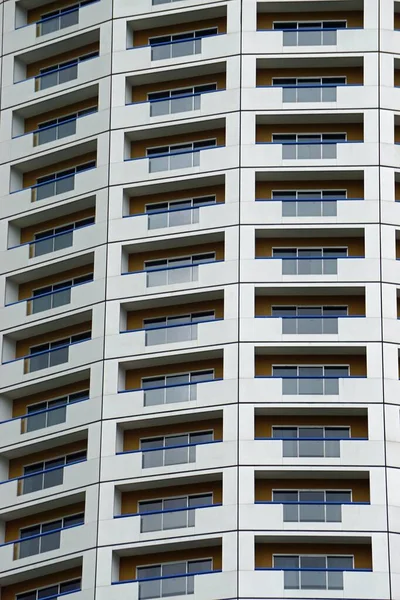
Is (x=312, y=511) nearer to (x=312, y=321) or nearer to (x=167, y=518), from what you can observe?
(x=167, y=518)

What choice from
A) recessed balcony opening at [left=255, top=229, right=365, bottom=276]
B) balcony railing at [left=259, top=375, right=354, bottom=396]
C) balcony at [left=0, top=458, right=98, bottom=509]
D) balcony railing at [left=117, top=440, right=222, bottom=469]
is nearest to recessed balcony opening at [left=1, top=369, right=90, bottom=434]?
balcony at [left=0, top=458, right=98, bottom=509]

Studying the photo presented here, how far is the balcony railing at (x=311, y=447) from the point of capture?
8444cm

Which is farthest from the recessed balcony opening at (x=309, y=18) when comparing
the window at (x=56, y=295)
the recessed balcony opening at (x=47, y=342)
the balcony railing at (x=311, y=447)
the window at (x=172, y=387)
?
the balcony railing at (x=311, y=447)

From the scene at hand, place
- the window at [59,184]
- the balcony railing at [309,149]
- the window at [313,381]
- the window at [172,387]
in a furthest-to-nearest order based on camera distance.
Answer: the window at [59,184]
the balcony railing at [309,149]
the window at [172,387]
the window at [313,381]

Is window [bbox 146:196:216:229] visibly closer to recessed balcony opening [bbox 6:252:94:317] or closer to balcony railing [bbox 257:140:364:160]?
recessed balcony opening [bbox 6:252:94:317]

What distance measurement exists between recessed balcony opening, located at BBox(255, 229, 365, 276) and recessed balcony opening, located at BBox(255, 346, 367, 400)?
179 inches

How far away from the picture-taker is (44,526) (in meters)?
88.4

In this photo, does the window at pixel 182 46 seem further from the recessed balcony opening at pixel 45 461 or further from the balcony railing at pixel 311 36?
the recessed balcony opening at pixel 45 461

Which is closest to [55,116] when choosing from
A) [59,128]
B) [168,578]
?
[59,128]

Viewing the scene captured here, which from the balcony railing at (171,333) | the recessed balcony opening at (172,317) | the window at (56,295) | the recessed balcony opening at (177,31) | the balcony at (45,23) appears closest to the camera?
the balcony railing at (171,333)

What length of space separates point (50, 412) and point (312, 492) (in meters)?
14.1

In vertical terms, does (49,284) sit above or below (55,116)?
below

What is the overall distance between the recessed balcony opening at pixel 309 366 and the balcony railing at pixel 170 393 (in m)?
2.96

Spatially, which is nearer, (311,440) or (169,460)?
(311,440)
